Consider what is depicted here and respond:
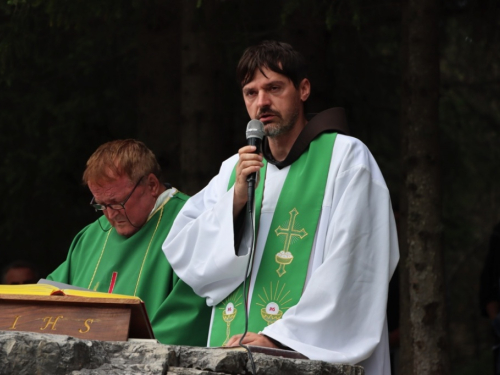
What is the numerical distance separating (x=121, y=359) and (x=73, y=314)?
37 centimetres

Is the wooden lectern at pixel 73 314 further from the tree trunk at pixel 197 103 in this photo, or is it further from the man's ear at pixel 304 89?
the tree trunk at pixel 197 103

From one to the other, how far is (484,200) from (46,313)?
1121 centimetres

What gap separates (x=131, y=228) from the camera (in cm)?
538

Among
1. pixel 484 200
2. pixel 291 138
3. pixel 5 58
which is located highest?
pixel 5 58

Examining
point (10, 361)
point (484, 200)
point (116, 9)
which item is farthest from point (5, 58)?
point (484, 200)

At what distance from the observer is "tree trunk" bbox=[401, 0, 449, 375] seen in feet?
17.4

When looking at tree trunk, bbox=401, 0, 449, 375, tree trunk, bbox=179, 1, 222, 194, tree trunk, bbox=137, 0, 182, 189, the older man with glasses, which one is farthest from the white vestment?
tree trunk, bbox=137, 0, 182, 189

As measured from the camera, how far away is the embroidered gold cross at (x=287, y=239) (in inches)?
163

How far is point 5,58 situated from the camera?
6523 mm

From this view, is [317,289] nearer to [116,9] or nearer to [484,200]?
[116,9]

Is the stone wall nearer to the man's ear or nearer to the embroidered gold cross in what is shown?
the embroidered gold cross

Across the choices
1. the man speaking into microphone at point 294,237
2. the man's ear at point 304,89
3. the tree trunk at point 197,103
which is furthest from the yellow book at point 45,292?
the tree trunk at point 197,103

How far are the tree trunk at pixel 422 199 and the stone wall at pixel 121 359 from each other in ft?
7.99

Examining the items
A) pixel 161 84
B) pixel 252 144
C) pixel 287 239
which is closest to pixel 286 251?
pixel 287 239
